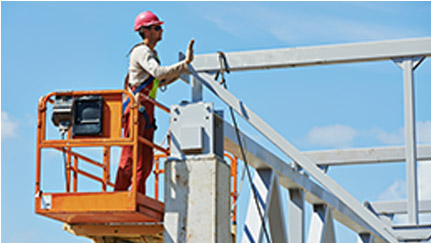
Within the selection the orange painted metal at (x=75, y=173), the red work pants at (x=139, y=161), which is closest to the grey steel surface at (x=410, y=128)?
the red work pants at (x=139, y=161)

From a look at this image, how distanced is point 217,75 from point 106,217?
2.68 m

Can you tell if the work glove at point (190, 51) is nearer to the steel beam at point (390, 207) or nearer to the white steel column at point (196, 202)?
the white steel column at point (196, 202)

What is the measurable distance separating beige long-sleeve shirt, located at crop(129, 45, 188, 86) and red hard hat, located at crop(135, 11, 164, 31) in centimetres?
33

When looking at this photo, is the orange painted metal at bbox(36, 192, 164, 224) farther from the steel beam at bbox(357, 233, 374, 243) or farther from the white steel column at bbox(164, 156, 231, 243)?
the steel beam at bbox(357, 233, 374, 243)

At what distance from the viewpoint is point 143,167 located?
10.1 m

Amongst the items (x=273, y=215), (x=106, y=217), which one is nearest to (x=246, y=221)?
(x=273, y=215)

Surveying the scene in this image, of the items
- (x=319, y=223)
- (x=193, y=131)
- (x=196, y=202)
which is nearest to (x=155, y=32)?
(x=193, y=131)

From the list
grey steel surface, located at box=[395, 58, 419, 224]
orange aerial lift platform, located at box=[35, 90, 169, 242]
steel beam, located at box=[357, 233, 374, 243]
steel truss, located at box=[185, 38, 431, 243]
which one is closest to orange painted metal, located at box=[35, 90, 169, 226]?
orange aerial lift platform, located at box=[35, 90, 169, 242]

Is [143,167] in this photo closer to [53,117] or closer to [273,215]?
[53,117]

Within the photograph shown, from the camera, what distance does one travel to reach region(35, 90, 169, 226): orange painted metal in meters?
9.39

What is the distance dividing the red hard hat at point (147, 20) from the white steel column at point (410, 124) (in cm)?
322

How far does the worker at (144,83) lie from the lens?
9.99 m

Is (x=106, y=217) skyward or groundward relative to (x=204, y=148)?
groundward

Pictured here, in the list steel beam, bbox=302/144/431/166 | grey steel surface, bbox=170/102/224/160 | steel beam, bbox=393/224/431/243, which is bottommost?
steel beam, bbox=393/224/431/243
